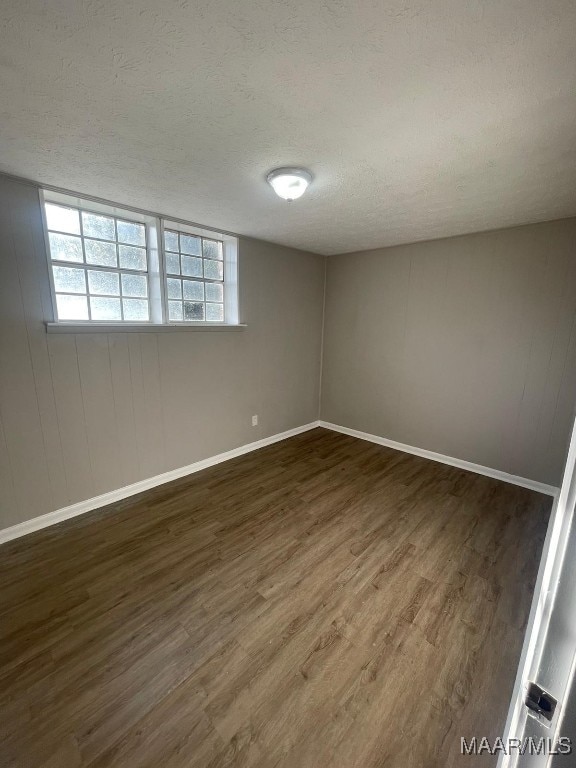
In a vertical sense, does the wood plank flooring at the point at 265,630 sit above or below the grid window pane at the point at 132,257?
below

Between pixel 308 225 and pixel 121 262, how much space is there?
1690mm

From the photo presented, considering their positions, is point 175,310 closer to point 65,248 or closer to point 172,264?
point 172,264

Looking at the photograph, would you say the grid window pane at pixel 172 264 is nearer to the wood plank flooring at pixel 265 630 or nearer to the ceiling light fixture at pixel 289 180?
the ceiling light fixture at pixel 289 180

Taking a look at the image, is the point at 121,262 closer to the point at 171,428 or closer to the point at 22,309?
the point at 22,309

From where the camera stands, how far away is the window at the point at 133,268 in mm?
2328

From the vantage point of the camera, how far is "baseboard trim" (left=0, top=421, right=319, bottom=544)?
2264 mm

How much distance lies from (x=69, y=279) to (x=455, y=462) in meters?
4.05

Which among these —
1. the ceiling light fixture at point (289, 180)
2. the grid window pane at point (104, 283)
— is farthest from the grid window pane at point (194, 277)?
the ceiling light fixture at point (289, 180)

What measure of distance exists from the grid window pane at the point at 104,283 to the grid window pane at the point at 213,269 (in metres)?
0.89

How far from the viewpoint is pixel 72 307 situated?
A: 2400mm

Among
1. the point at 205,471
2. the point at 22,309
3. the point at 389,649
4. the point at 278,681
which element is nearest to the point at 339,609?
the point at 389,649

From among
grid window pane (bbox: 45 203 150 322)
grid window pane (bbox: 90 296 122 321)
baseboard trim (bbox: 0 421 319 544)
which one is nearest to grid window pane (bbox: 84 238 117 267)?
grid window pane (bbox: 45 203 150 322)

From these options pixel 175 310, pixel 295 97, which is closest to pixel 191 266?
pixel 175 310

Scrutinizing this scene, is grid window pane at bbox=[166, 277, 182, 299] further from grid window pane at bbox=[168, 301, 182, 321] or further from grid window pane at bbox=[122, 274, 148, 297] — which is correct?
grid window pane at bbox=[122, 274, 148, 297]
